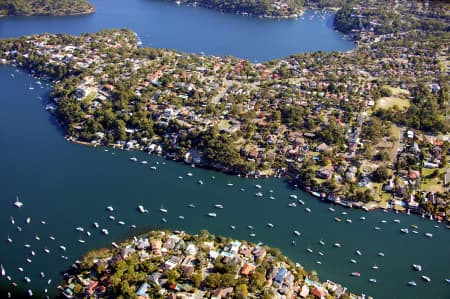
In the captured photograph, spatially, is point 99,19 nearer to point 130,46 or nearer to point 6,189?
point 130,46

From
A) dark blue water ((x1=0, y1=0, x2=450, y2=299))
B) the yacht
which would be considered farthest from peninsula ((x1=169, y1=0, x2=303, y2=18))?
the yacht

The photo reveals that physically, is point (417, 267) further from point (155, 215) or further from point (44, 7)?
point (44, 7)

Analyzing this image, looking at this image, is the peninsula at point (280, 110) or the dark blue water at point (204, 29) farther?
the dark blue water at point (204, 29)

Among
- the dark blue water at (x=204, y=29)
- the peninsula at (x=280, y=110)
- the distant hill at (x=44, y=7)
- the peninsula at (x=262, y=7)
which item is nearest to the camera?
the peninsula at (x=280, y=110)

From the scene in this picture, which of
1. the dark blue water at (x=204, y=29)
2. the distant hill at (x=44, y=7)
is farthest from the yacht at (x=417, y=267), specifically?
the distant hill at (x=44, y=7)

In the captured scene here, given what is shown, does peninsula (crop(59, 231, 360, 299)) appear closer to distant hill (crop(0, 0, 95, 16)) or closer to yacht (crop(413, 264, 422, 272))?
yacht (crop(413, 264, 422, 272))

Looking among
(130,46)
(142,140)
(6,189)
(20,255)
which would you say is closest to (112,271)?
(20,255)

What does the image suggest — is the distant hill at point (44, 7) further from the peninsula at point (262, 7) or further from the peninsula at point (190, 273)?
the peninsula at point (190, 273)
